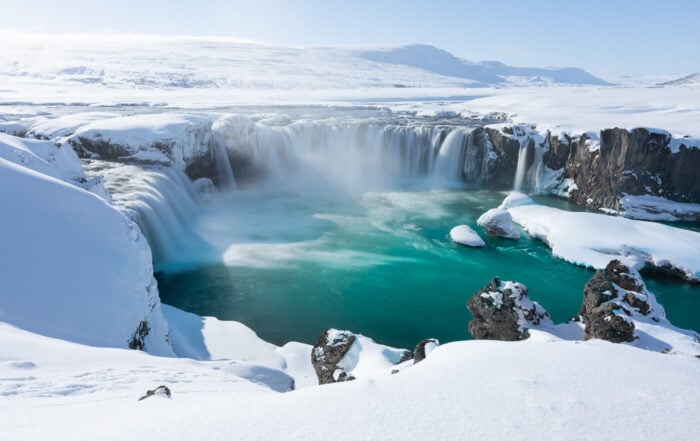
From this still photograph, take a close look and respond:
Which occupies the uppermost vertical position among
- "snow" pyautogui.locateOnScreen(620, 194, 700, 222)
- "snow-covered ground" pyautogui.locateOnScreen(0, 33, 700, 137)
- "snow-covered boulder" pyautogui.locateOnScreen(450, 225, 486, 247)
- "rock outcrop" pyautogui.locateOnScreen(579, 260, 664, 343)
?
"snow-covered ground" pyautogui.locateOnScreen(0, 33, 700, 137)

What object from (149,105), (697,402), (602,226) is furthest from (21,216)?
(149,105)

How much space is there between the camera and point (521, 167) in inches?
1086

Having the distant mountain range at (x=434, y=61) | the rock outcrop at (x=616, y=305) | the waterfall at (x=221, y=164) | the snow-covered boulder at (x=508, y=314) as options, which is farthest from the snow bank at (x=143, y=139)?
the distant mountain range at (x=434, y=61)

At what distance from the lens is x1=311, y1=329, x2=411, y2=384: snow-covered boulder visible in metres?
8.57

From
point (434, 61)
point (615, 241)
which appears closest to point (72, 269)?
point (615, 241)

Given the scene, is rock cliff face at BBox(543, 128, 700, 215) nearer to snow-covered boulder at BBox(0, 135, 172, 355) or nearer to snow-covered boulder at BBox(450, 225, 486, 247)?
snow-covered boulder at BBox(450, 225, 486, 247)

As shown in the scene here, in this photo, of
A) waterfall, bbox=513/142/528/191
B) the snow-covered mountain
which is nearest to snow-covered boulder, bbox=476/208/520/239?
waterfall, bbox=513/142/528/191

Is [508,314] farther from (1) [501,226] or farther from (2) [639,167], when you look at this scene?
(2) [639,167]

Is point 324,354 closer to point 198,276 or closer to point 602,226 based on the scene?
point 198,276

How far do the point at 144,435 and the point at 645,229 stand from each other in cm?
1921

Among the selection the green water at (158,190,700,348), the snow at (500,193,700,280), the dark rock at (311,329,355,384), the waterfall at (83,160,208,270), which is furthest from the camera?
the waterfall at (83,160,208,270)

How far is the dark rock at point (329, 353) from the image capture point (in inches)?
354

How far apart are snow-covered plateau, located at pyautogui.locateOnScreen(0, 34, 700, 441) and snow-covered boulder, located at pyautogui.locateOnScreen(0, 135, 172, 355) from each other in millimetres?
36

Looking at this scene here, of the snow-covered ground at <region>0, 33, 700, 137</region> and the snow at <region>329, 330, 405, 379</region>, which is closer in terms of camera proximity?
the snow at <region>329, 330, 405, 379</region>
